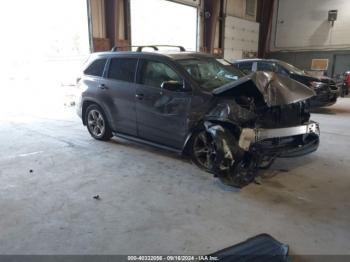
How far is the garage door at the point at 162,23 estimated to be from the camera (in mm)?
10336

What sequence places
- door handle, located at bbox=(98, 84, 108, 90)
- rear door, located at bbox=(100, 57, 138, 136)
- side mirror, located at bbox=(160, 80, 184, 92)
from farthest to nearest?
1. door handle, located at bbox=(98, 84, 108, 90)
2. rear door, located at bbox=(100, 57, 138, 136)
3. side mirror, located at bbox=(160, 80, 184, 92)

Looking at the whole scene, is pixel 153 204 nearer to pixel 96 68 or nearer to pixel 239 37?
pixel 96 68

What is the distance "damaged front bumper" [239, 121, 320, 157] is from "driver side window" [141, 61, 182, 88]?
1.23m

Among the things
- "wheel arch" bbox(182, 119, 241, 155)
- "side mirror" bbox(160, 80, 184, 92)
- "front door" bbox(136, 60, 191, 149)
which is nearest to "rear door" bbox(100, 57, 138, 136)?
"front door" bbox(136, 60, 191, 149)

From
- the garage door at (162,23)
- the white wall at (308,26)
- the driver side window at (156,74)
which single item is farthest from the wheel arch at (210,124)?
the white wall at (308,26)

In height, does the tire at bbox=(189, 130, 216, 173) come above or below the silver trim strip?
below

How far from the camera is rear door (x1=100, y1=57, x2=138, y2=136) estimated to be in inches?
172

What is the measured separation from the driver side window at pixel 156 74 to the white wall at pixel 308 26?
14775mm

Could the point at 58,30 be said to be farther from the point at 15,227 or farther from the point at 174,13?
the point at 15,227

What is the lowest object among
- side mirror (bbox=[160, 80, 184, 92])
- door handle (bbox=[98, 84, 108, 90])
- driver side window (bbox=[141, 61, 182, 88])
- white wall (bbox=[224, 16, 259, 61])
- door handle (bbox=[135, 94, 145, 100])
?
door handle (bbox=[135, 94, 145, 100])

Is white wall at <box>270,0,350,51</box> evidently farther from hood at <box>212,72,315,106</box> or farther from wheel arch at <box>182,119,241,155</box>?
wheel arch at <box>182,119,241,155</box>

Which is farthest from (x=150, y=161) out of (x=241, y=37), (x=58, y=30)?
(x=241, y=37)

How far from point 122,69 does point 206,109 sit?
168cm

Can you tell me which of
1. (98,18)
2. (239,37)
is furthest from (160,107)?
(239,37)
